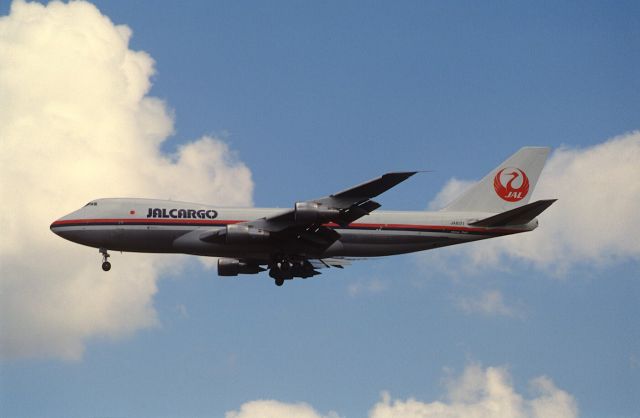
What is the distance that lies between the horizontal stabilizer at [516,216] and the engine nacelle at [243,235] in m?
13.4

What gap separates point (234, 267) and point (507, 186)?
18.4 m

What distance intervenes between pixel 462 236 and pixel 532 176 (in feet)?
24.8

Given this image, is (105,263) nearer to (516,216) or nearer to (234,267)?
(234,267)

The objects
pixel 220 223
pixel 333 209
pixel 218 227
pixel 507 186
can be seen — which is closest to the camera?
pixel 333 209

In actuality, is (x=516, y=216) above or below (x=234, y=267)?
below

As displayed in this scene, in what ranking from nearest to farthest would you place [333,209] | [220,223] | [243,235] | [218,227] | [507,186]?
[333,209] → [243,235] → [218,227] → [220,223] → [507,186]

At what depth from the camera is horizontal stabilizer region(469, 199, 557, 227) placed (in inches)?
2016

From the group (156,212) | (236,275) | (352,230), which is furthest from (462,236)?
(156,212)

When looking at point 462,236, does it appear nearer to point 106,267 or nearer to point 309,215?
point 309,215

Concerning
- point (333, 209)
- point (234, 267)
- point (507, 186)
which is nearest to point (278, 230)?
point (333, 209)

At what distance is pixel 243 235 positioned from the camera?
164 feet

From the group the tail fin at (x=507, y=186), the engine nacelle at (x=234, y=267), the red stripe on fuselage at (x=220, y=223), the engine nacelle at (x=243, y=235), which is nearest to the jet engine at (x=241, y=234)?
the engine nacelle at (x=243, y=235)

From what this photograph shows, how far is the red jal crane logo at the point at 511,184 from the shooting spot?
58094mm

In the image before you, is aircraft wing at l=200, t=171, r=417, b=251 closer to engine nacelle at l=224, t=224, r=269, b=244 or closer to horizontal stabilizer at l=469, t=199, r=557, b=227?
engine nacelle at l=224, t=224, r=269, b=244
